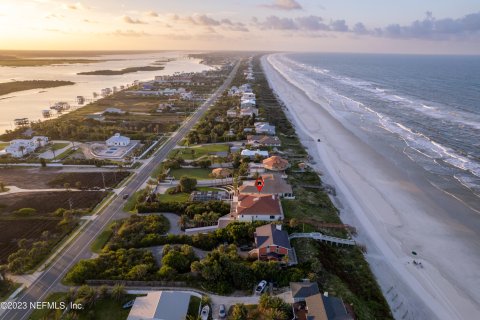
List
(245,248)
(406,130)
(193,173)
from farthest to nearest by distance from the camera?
1. (406,130)
2. (193,173)
3. (245,248)

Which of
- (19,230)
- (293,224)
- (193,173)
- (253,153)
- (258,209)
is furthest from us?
(253,153)

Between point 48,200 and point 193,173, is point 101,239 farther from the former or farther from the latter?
point 193,173

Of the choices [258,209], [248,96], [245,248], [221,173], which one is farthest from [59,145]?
[248,96]

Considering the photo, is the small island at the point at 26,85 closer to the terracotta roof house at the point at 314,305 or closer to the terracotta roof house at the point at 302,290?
the terracotta roof house at the point at 302,290

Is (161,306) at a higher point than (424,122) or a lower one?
lower

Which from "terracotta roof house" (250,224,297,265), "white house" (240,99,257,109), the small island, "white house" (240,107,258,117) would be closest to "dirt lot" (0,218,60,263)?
"terracotta roof house" (250,224,297,265)

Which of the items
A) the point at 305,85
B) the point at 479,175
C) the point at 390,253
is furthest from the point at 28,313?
the point at 305,85
